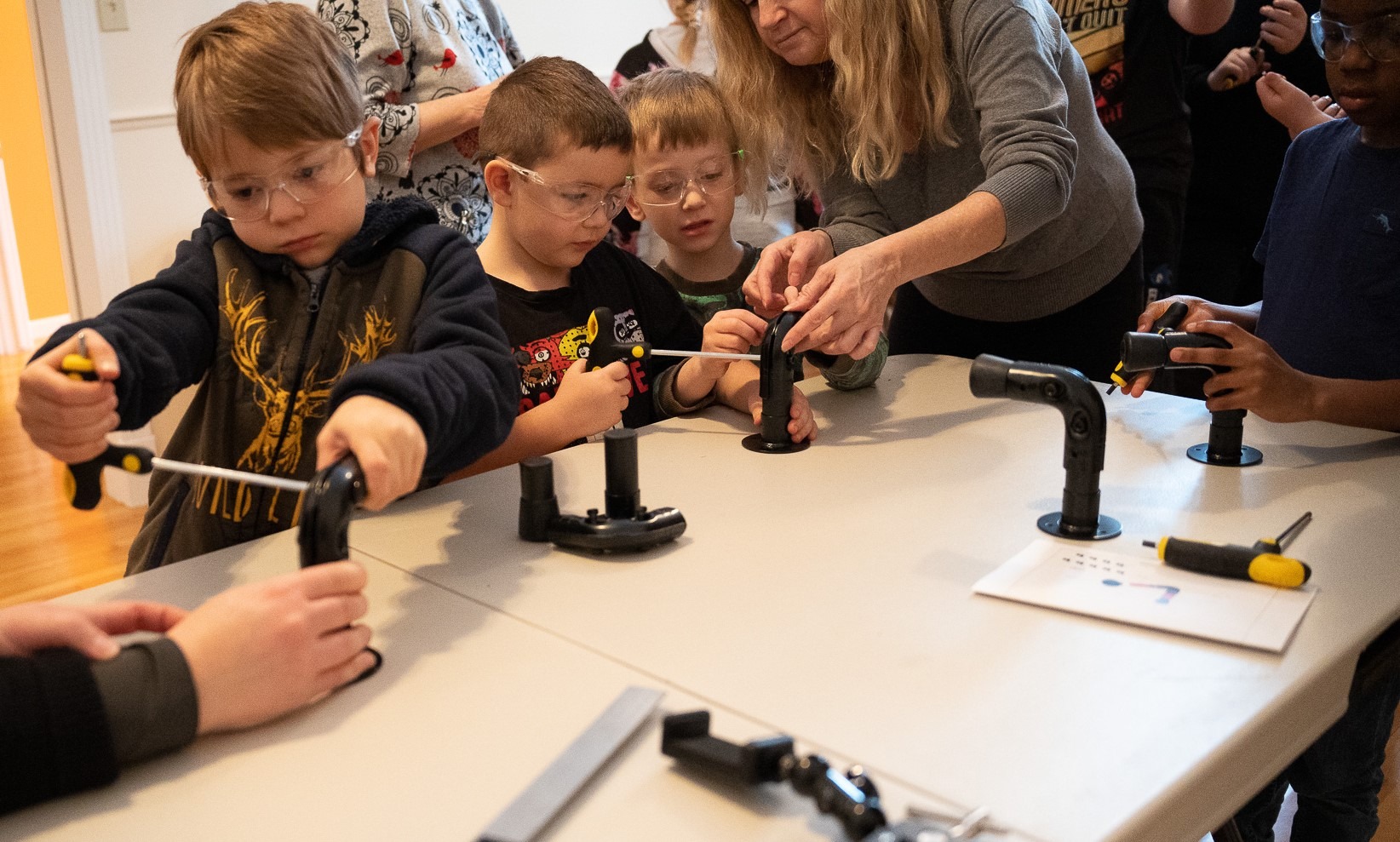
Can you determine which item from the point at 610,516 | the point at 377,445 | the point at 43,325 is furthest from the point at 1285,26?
the point at 43,325

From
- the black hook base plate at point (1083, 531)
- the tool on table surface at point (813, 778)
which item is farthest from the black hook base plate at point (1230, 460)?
the tool on table surface at point (813, 778)

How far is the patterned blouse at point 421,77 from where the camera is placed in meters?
2.06

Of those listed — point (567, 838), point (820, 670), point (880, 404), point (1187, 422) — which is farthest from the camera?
point (880, 404)

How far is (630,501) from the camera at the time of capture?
120cm

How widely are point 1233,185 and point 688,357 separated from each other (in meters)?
1.97

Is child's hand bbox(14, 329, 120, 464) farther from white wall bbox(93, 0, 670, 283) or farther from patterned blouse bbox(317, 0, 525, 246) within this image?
white wall bbox(93, 0, 670, 283)

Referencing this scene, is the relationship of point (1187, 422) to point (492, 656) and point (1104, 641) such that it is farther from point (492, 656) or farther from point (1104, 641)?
point (492, 656)

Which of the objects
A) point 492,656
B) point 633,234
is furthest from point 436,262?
point 633,234

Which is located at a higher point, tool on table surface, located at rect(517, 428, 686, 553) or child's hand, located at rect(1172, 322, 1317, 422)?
child's hand, located at rect(1172, 322, 1317, 422)

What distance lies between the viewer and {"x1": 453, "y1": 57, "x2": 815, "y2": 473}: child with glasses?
1.69m

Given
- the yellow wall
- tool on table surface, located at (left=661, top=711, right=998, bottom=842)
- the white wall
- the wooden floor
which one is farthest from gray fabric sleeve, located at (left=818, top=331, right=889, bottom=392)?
the yellow wall

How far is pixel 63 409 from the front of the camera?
1.05 meters

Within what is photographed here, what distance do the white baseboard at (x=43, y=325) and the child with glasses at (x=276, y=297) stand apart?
4.85m

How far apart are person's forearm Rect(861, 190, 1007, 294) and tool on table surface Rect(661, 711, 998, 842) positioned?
2.77 ft
